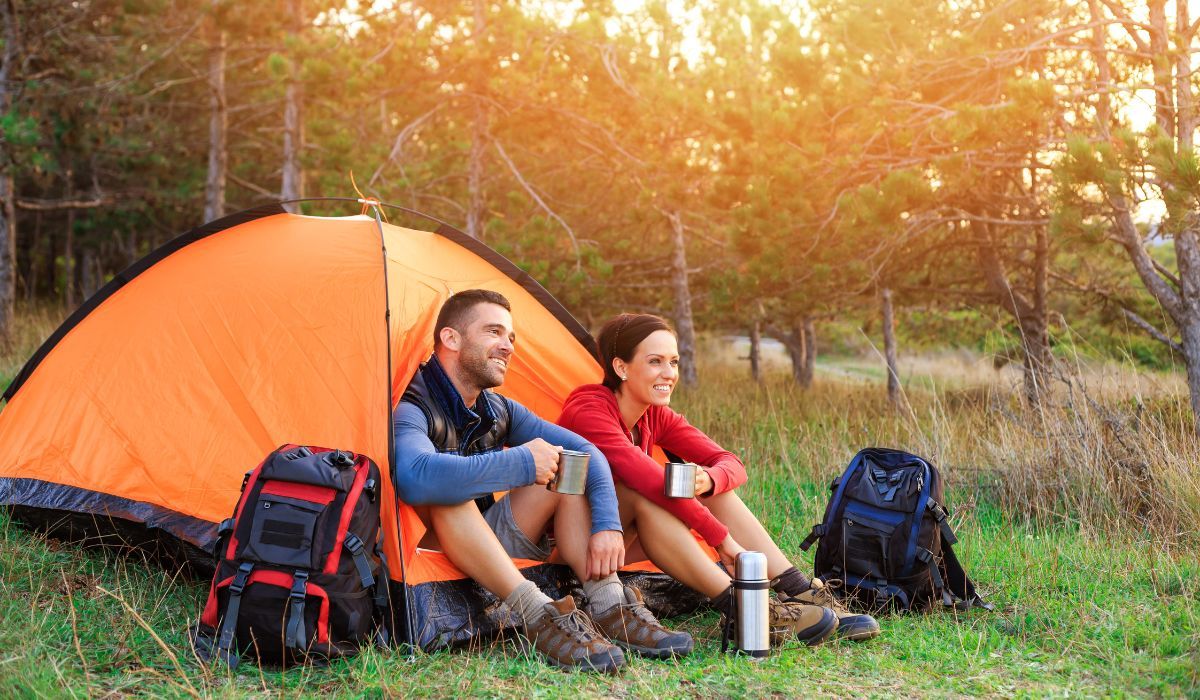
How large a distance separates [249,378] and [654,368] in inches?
67.4

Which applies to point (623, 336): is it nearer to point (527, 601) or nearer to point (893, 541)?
point (527, 601)

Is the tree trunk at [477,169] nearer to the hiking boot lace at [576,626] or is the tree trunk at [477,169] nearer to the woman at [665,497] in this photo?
the woman at [665,497]

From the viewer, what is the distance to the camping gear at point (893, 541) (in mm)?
3938

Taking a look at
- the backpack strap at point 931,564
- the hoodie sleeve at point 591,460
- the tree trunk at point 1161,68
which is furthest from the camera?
the tree trunk at point 1161,68

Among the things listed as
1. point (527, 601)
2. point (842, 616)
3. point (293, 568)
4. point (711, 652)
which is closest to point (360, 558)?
point (293, 568)

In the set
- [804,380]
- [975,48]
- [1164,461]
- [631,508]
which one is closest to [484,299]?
[631,508]

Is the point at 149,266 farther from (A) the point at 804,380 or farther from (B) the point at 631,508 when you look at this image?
(A) the point at 804,380

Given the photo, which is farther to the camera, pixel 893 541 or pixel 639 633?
pixel 893 541

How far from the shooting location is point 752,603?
336 cm

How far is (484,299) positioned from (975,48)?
5111mm

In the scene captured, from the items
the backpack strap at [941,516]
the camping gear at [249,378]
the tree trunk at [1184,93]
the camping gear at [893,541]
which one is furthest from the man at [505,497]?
the tree trunk at [1184,93]

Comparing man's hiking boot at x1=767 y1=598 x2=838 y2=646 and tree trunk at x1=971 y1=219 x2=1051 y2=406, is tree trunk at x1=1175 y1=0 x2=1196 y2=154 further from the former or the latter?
man's hiking boot at x1=767 y1=598 x2=838 y2=646

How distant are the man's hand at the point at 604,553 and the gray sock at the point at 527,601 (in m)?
0.22

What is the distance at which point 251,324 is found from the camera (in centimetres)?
428
